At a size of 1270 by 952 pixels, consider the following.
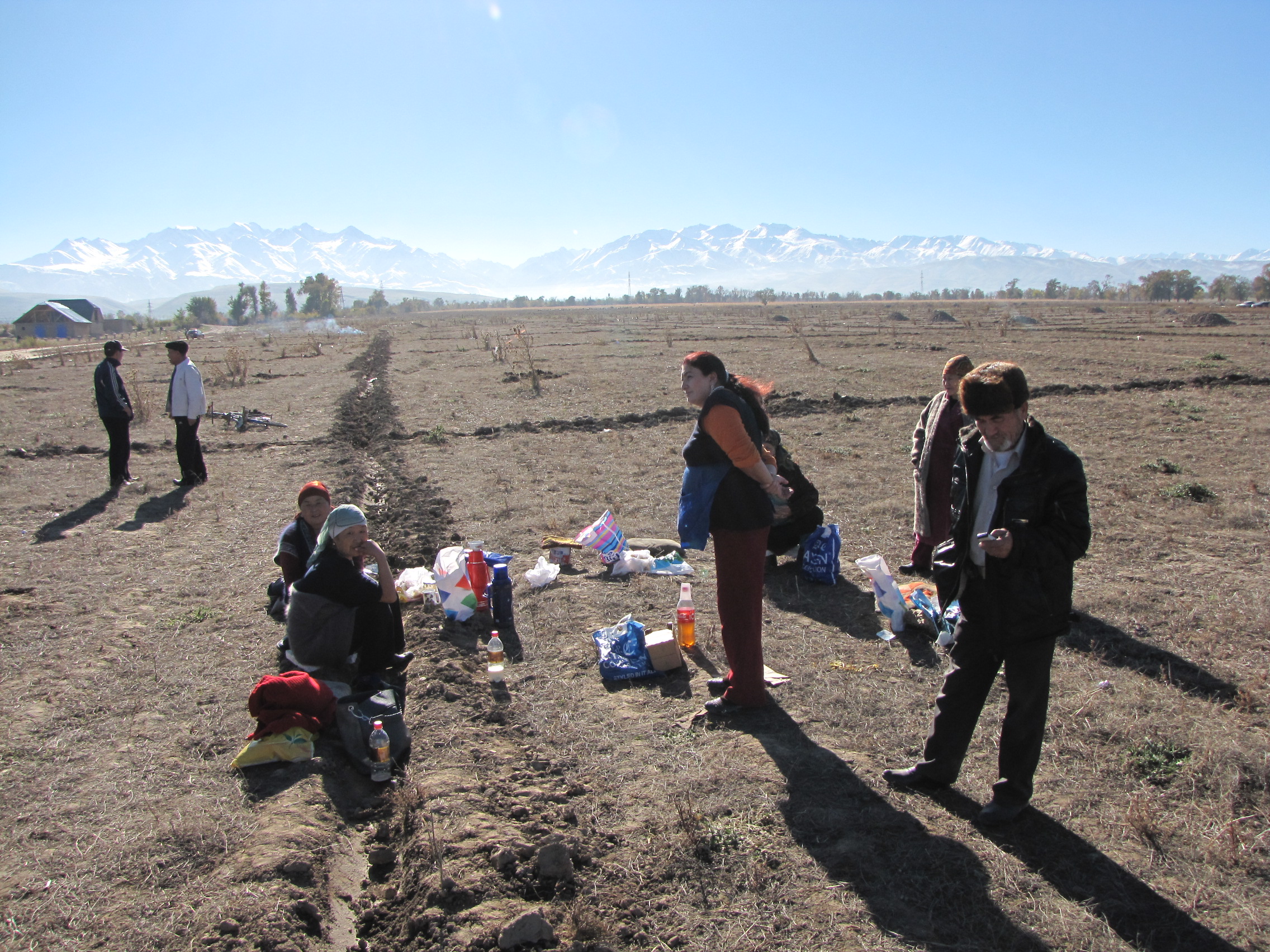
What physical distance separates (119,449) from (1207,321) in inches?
2059

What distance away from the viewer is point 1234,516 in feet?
24.9

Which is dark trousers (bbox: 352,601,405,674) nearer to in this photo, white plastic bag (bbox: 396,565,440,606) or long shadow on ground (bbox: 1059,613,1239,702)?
white plastic bag (bbox: 396,565,440,606)

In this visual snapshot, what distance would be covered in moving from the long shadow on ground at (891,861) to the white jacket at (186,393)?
29.9ft

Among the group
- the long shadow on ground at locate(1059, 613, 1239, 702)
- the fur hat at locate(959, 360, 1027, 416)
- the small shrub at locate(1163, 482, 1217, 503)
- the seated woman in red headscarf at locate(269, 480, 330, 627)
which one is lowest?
the long shadow on ground at locate(1059, 613, 1239, 702)

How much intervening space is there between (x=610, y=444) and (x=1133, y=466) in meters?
7.41

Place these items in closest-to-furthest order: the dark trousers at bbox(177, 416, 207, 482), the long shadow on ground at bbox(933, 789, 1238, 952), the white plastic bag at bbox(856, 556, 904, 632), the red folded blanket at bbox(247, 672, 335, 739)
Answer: the long shadow on ground at bbox(933, 789, 1238, 952)
the red folded blanket at bbox(247, 672, 335, 739)
the white plastic bag at bbox(856, 556, 904, 632)
the dark trousers at bbox(177, 416, 207, 482)

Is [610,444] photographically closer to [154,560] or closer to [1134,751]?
[154,560]

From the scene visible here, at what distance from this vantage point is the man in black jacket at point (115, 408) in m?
9.57

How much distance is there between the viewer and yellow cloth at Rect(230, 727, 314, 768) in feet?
12.3

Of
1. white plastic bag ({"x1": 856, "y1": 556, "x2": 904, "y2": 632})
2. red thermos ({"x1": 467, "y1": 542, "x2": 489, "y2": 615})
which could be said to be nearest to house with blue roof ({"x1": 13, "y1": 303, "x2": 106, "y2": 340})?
red thermos ({"x1": 467, "y1": 542, "x2": 489, "y2": 615})

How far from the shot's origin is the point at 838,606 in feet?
18.9

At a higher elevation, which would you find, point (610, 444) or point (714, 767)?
point (610, 444)

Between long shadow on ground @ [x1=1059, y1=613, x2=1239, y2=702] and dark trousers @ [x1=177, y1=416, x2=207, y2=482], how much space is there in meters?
10.2

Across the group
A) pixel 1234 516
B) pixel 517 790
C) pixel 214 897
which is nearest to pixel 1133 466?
pixel 1234 516
